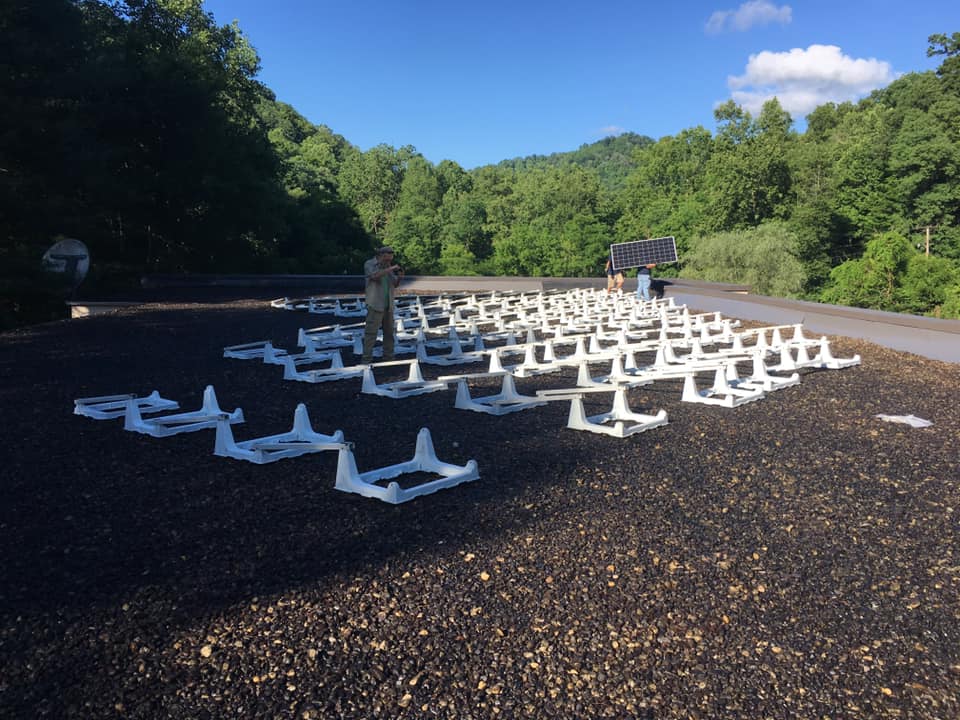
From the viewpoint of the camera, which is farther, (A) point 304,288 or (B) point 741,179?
(B) point 741,179

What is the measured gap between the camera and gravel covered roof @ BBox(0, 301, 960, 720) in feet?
8.77

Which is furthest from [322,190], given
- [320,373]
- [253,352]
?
[320,373]

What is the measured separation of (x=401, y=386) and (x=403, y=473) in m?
2.91

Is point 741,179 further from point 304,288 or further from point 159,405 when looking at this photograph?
point 159,405

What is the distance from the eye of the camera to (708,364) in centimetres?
855

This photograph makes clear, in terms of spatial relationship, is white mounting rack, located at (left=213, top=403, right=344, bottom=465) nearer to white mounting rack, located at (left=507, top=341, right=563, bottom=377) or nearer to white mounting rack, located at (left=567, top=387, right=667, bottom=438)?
white mounting rack, located at (left=567, top=387, right=667, bottom=438)

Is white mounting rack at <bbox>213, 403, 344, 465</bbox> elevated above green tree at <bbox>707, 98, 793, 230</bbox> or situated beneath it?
situated beneath

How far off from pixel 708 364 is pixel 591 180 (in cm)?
6043

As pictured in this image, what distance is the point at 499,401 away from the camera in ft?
24.2

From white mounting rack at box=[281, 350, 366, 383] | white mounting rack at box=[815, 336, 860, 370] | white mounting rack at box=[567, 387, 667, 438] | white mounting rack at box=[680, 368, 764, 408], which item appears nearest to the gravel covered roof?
white mounting rack at box=[567, 387, 667, 438]

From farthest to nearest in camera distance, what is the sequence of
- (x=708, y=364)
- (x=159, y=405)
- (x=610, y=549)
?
(x=708, y=364) < (x=159, y=405) < (x=610, y=549)

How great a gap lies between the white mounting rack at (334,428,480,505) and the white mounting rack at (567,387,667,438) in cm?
155

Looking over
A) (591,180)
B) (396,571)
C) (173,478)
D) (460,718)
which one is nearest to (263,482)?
(173,478)

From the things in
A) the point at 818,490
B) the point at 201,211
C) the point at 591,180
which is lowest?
the point at 818,490
